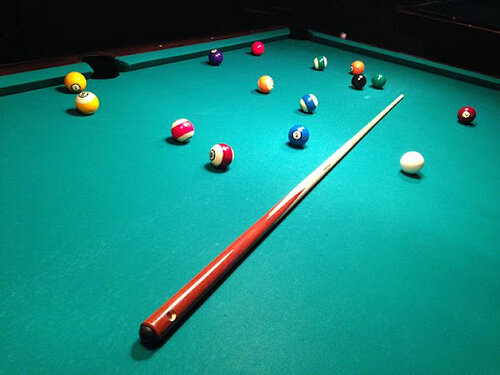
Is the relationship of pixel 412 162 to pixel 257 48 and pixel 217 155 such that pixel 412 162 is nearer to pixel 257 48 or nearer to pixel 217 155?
pixel 217 155

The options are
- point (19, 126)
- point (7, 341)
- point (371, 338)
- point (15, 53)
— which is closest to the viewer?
point (7, 341)

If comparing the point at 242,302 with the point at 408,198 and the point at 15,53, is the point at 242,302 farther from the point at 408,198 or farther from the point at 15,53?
the point at 15,53

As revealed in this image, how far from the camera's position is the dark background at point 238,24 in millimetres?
3598

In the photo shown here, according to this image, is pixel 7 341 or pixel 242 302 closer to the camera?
pixel 7 341

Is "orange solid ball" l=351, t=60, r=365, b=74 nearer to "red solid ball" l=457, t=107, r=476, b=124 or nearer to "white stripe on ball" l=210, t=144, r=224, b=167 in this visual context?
"red solid ball" l=457, t=107, r=476, b=124

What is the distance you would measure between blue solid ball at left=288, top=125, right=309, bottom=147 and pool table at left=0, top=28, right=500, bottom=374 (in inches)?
2.3

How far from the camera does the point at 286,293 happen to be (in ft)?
4.23

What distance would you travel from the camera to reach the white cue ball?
216 cm

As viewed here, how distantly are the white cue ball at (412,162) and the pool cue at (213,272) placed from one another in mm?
498

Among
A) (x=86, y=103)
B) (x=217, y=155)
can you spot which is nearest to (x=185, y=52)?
(x=86, y=103)

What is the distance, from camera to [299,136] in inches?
92.7

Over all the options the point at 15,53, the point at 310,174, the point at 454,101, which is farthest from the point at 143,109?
the point at 454,101

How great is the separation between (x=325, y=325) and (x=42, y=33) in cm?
387

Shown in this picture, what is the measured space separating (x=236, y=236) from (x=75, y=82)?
71.8 inches
